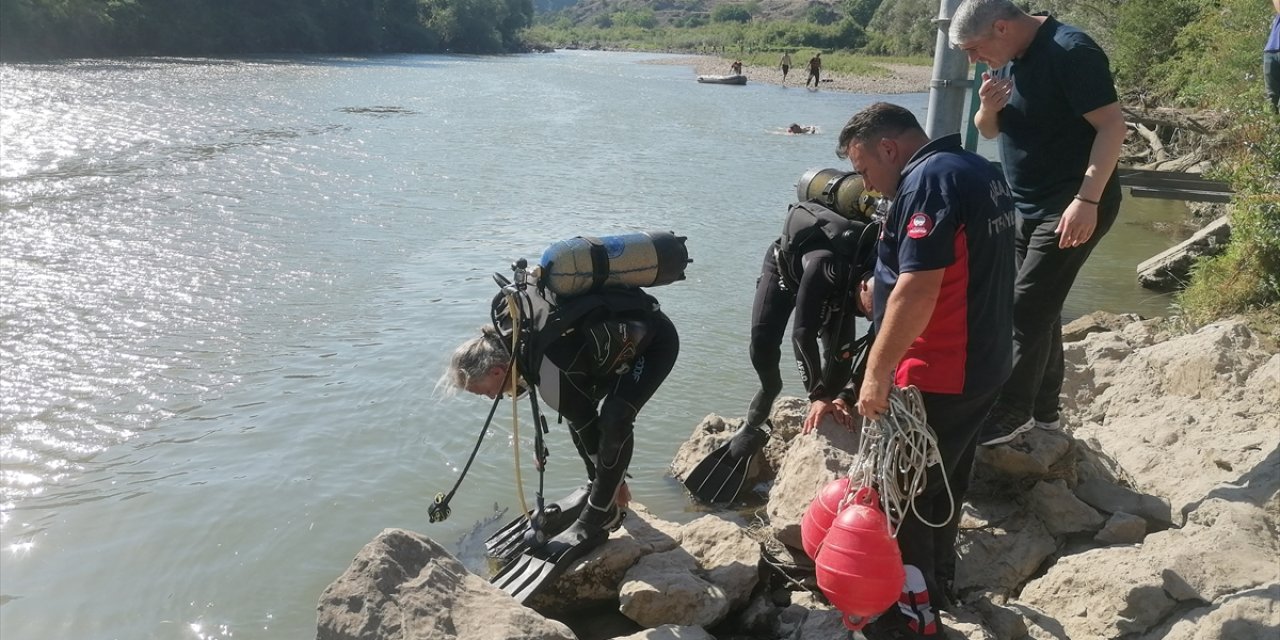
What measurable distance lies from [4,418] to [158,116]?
16.7 metres

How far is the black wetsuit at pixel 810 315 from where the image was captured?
3.96 m

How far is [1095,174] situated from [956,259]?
100 cm

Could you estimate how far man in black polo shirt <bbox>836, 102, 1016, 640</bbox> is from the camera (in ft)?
8.94

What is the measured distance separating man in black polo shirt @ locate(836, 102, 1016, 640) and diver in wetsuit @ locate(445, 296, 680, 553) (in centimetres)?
99

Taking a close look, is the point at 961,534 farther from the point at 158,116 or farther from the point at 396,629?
the point at 158,116

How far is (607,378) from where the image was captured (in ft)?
12.4

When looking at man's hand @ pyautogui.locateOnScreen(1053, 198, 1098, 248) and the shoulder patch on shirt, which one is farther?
man's hand @ pyautogui.locateOnScreen(1053, 198, 1098, 248)

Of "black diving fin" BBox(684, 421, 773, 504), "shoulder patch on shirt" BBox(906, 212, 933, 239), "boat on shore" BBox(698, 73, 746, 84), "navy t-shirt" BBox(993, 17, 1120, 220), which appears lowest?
"boat on shore" BBox(698, 73, 746, 84)

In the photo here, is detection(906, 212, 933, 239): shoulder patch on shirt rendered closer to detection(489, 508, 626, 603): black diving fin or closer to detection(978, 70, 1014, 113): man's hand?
detection(978, 70, 1014, 113): man's hand

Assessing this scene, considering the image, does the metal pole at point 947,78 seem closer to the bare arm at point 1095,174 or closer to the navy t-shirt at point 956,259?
the bare arm at point 1095,174

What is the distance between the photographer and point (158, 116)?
67.7 feet

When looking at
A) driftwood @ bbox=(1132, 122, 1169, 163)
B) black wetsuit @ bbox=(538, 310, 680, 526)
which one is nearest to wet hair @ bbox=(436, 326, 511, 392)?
black wetsuit @ bbox=(538, 310, 680, 526)

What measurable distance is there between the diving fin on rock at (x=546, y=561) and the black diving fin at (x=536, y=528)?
9 cm

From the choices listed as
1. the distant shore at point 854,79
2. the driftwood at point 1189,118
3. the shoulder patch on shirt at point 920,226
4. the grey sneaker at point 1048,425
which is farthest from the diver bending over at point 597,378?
the distant shore at point 854,79
